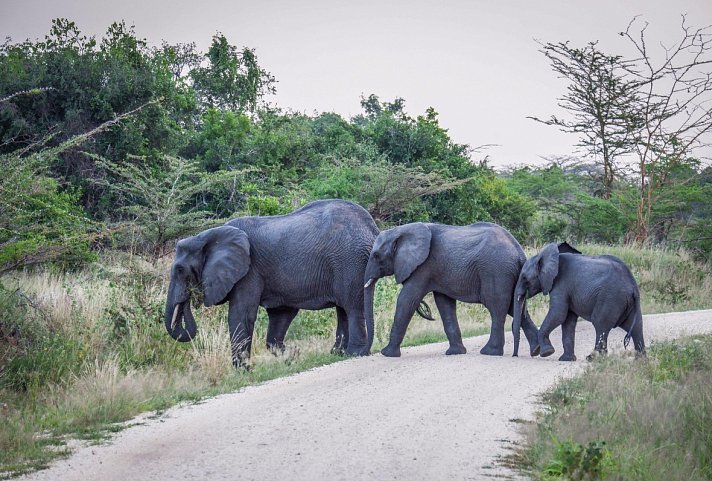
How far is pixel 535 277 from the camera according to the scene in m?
14.1

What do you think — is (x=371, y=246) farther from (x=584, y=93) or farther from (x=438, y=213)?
(x=584, y=93)

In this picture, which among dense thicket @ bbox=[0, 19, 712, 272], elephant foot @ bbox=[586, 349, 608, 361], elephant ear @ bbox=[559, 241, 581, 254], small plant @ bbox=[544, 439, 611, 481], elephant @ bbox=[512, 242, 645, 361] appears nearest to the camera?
small plant @ bbox=[544, 439, 611, 481]

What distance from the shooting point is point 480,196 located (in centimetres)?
3309

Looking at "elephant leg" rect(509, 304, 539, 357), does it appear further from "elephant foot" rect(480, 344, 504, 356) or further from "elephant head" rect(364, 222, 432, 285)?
"elephant head" rect(364, 222, 432, 285)

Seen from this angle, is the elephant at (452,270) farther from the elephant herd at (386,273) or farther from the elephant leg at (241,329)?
the elephant leg at (241,329)

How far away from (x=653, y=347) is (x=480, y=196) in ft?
63.8

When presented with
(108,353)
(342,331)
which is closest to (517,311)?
(342,331)

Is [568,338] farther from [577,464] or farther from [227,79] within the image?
[227,79]

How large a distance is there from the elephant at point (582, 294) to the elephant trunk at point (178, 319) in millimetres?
4774

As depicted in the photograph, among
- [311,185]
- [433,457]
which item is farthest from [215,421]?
[311,185]

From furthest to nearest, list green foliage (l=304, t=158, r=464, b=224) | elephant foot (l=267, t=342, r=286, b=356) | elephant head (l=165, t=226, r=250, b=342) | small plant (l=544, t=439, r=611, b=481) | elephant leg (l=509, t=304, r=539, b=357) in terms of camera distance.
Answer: green foliage (l=304, t=158, r=464, b=224)
elephant leg (l=509, t=304, r=539, b=357)
elephant foot (l=267, t=342, r=286, b=356)
elephant head (l=165, t=226, r=250, b=342)
small plant (l=544, t=439, r=611, b=481)

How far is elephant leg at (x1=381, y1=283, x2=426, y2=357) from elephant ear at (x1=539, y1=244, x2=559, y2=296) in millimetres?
1842

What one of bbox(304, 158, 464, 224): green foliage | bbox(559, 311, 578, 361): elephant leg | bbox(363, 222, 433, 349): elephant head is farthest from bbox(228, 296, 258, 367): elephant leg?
bbox(304, 158, 464, 224): green foliage

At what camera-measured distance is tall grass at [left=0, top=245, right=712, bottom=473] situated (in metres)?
9.59
